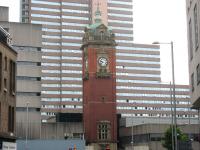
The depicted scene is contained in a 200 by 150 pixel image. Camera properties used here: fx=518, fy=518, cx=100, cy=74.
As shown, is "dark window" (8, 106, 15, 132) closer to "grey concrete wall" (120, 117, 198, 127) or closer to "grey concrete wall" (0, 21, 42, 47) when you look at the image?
"grey concrete wall" (0, 21, 42, 47)

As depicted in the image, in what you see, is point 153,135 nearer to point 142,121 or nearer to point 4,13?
point 142,121

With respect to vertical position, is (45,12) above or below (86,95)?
above

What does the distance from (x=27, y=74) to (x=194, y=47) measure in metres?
42.5

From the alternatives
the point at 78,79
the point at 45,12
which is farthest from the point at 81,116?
the point at 45,12

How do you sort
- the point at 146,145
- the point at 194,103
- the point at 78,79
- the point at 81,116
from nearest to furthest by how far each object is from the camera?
the point at 194,103, the point at 146,145, the point at 81,116, the point at 78,79

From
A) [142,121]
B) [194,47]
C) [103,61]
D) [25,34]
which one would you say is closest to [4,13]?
[25,34]

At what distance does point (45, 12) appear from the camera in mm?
193125

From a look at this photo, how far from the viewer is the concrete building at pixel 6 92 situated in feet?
134

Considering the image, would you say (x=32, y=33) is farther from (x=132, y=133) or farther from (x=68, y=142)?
(x=132, y=133)

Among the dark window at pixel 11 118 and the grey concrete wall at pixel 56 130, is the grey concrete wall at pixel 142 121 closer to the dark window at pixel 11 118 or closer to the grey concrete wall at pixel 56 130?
the grey concrete wall at pixel 56 130

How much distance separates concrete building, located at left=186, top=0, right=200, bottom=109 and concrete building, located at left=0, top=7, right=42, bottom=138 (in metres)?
38.0

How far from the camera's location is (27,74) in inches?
3383

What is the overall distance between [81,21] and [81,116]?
7451cm

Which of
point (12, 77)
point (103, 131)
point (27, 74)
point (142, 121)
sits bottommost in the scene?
point (103, 131)
